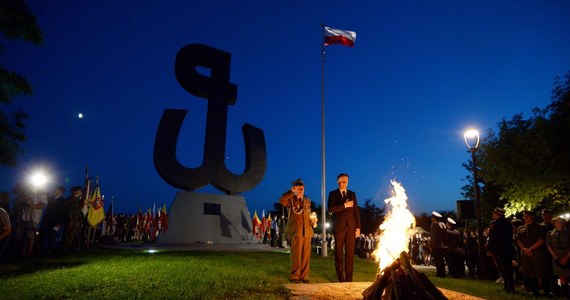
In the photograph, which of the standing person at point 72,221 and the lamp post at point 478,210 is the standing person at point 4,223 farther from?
the lamp post at point 478,210

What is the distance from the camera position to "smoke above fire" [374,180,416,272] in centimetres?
596

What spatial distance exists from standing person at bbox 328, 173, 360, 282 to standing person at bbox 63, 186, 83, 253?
27.6 ft

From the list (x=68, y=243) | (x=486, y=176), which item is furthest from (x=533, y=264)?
(x=486, y=176)

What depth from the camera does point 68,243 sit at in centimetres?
1118

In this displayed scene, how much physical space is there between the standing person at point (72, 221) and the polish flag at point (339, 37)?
38.2 feet

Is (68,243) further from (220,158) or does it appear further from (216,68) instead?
(216,68)

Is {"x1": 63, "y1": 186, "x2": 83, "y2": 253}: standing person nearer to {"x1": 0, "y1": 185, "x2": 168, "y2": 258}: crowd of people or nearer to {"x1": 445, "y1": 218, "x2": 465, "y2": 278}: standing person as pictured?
{"x1": 0, "y1": 185, "x2": 168, "y2": 258}: crowd of people

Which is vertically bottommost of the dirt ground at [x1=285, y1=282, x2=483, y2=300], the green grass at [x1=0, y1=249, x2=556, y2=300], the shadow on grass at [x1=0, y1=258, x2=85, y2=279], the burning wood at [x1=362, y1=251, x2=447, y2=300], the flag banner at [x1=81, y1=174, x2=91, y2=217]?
the shadow on grass at [x1=0, y1=258, x2=85, y2=279]

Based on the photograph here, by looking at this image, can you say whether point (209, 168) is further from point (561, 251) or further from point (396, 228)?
point (561, 251)

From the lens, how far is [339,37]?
53.4 ft

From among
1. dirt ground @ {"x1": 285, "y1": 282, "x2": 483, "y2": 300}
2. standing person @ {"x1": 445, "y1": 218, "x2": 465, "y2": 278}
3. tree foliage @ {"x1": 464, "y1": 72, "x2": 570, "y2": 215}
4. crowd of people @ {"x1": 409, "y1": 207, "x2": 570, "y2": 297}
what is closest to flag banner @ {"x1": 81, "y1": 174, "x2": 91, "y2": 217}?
dirt ground @ {"x1": 285, "y1": 282, "x2": 483, "y2": 300}

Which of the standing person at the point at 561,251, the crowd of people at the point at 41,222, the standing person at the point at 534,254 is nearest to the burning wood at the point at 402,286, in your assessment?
the standing person at the point at 561,251

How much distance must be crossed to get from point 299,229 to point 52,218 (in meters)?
8.05

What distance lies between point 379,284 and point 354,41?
13.6 metres
